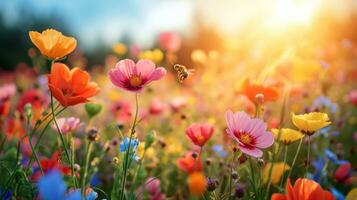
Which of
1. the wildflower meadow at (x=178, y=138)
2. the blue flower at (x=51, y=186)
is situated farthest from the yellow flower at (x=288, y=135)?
the blue flower at (x=51, y=186)

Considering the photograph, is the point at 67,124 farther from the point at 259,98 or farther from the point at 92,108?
the point at 259,98

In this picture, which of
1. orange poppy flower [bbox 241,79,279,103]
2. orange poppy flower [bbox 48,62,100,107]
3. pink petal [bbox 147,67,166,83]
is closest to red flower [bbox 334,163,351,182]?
orange poppy flower [bbox 241,79,279,103]

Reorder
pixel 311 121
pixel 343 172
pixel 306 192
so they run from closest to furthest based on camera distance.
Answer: pixel 306 192 < pixel 311 121 < pixel 343 172

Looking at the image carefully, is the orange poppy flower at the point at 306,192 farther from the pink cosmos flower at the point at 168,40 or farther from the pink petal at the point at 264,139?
the pink cosmos flower at the point at 168,40

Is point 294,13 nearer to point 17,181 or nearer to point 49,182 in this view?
point 17,181

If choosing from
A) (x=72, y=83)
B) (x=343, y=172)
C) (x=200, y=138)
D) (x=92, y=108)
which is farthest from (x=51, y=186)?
(x=343, y=172)

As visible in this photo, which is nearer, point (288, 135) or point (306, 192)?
point (306, 192)
